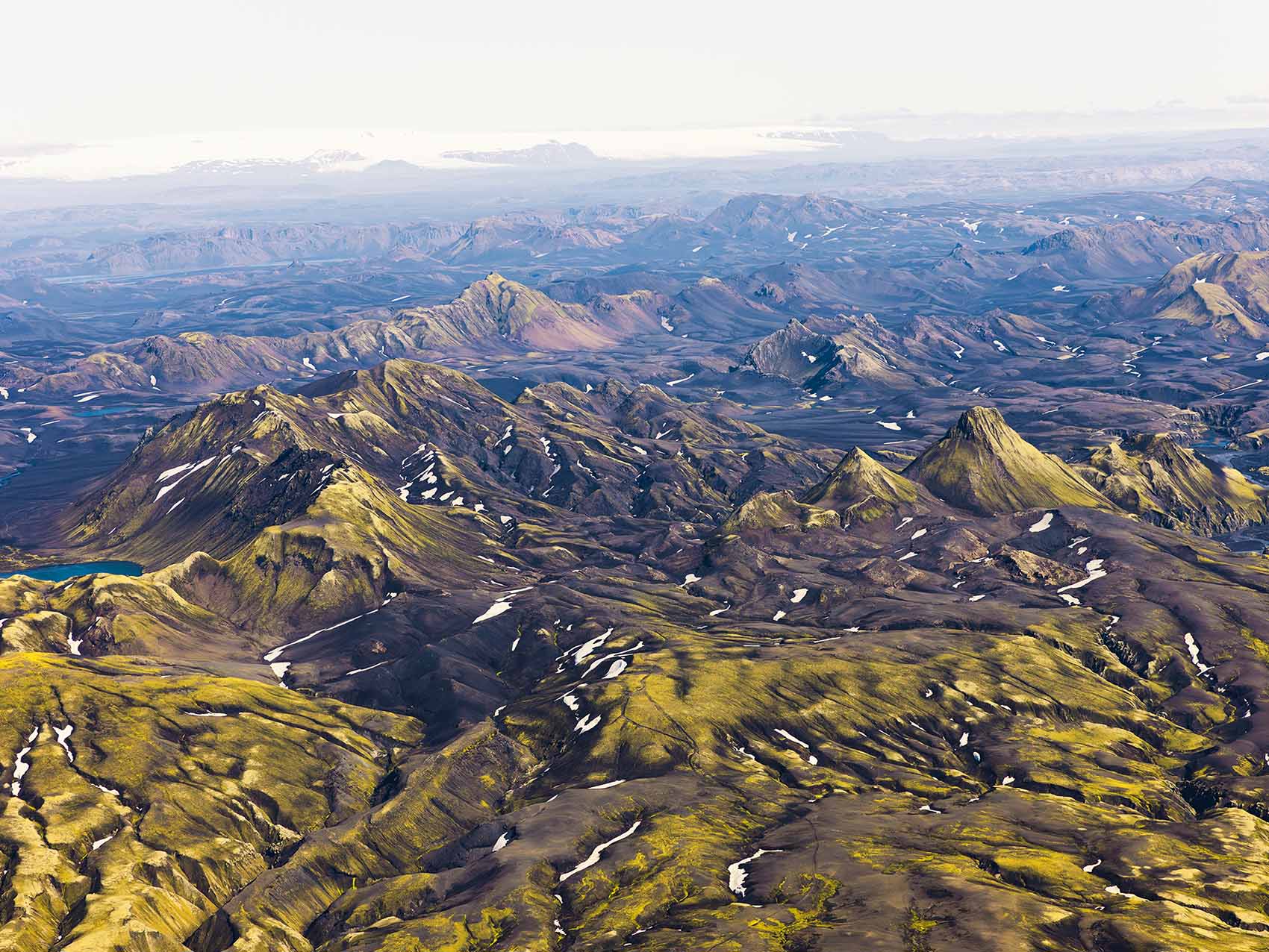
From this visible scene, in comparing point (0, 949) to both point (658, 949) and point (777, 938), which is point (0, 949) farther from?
point (777, 938)

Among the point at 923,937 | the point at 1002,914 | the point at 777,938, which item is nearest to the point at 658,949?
the point at 777,938

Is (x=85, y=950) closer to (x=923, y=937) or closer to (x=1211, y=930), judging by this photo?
(x=923, y=937)

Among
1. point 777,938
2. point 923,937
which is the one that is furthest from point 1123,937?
point 777,938

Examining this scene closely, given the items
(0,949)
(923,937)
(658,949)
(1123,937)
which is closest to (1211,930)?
(1123,937)

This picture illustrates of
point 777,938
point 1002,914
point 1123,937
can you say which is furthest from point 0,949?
point 1123,937

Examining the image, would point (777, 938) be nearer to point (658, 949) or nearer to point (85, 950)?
point (658, 949)

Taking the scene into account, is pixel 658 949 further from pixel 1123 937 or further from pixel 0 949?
pixel 0 949
